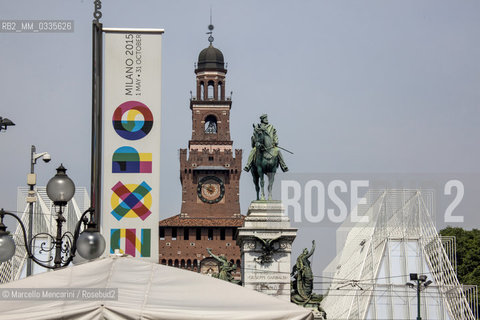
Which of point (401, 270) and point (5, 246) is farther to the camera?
point (401, 270)

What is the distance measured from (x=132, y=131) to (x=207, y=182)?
342 feet

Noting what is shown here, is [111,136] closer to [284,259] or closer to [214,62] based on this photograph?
[284,259]

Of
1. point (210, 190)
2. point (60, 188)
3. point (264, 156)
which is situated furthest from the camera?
point (210, 190)

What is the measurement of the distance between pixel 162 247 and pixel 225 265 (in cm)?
8468

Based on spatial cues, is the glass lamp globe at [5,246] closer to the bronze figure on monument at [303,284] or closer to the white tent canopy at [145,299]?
the white tent canopy at [145,299]

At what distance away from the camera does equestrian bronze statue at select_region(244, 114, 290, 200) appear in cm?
3909

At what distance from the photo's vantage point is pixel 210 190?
12412 cm

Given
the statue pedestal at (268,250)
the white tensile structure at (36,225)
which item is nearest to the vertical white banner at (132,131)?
the statue pedestal at (268,250)

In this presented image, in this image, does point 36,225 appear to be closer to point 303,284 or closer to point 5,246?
point 303,284

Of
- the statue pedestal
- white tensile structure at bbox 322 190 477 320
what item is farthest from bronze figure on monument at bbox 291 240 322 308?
white tensile structure at bbox 322 190 477 320

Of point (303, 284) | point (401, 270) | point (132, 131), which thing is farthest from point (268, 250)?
point (401, 270)

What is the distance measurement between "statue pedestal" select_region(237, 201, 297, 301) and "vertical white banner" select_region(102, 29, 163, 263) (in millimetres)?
17719

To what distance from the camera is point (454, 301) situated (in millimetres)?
81125

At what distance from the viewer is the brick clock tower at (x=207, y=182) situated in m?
123
